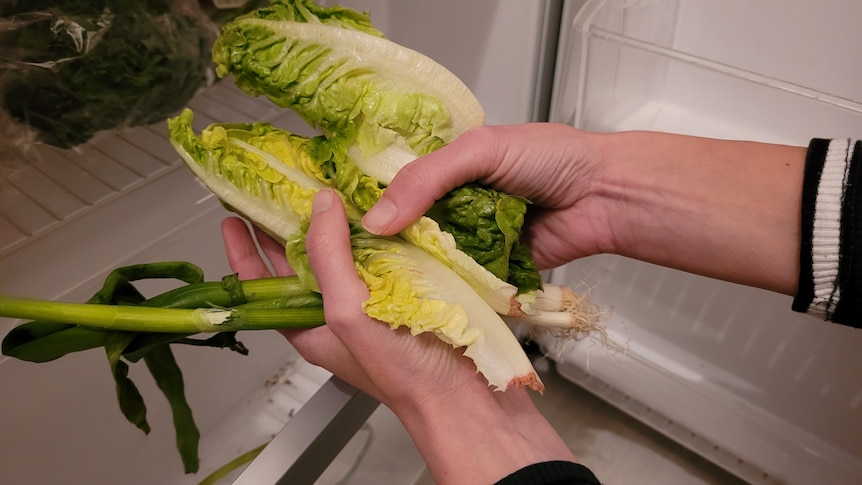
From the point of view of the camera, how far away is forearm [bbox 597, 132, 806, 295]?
2.31 ft

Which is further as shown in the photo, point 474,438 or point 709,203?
point 709,203

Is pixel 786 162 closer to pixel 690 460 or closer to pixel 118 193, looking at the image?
pixel 690 460

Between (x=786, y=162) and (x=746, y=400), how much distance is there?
59 centimetres

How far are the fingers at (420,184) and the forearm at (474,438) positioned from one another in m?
Result: 0.19

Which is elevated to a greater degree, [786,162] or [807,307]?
[786,162]

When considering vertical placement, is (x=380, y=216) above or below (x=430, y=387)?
above

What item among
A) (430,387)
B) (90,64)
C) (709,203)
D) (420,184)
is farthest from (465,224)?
(90,64)

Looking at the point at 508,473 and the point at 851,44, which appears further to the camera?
the point at 851,44

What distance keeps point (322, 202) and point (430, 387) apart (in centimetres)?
23

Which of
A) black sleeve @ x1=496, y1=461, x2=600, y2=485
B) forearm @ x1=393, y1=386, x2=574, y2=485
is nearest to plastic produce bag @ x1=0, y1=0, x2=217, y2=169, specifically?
forearm @ x1=393, y1=386, x2=574, y2=485

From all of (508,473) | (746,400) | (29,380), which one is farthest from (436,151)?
(746,400)

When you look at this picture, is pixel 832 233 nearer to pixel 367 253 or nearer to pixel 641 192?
pixel 641 192

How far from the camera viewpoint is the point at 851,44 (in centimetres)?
94

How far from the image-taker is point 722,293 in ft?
3.45
